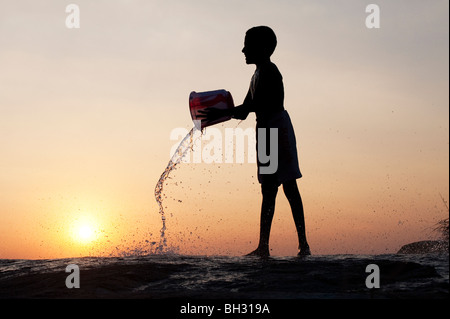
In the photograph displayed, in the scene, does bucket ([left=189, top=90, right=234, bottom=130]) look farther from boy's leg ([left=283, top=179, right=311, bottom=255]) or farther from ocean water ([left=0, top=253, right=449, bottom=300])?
ocean water ([left=0, top=253, right=449, bottom=300])

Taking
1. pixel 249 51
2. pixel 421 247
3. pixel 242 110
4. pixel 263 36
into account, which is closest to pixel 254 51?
pixel 249 51

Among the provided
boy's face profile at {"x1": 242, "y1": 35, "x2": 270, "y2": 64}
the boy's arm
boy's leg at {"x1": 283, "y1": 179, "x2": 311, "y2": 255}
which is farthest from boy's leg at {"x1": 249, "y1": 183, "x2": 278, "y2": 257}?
boy's face profile at {"x1": 242, "y1": 35, "x2": 270, "y2": 64}

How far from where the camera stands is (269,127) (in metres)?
6.27

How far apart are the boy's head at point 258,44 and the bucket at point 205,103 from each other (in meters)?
0.56

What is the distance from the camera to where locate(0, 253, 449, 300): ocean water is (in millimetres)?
3738

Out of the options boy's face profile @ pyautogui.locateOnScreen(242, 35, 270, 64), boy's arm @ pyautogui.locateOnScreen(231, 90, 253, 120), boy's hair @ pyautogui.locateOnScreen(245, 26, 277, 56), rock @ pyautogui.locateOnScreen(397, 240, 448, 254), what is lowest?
rock @ pyautogui.locateOnScreen(397, 240, 448, 254)

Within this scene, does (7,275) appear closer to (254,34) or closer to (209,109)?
(209,109)

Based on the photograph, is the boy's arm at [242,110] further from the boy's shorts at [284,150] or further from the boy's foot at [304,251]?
the boy's foot at [304,251]

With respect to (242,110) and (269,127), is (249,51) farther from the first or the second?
(269,127)

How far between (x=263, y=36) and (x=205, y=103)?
1.04m

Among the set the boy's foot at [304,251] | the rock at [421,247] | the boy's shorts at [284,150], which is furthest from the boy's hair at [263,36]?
the rock at [421,247]
